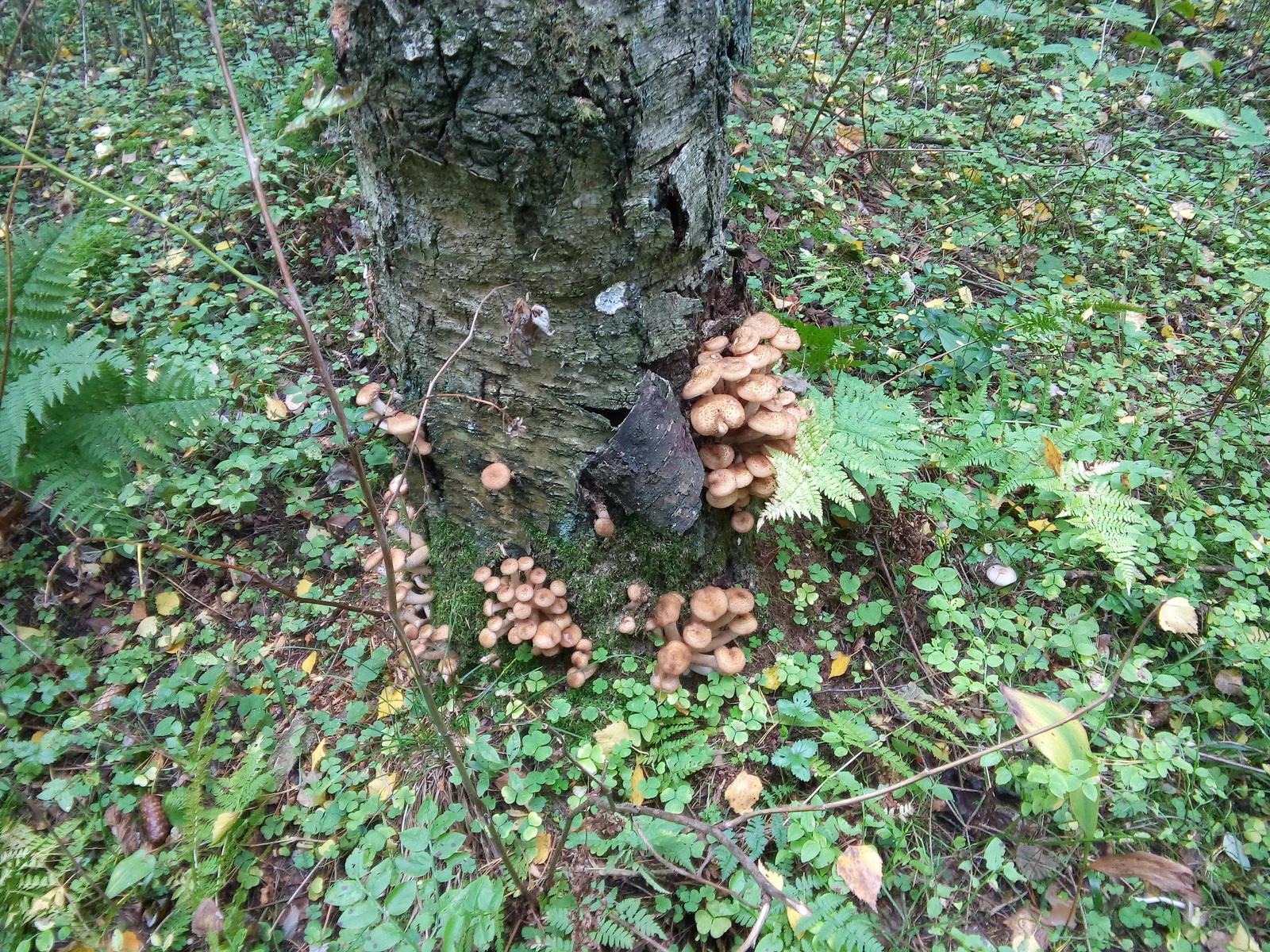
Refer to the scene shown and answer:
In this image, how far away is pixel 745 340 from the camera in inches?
→ 119

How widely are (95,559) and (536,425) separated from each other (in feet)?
9.54

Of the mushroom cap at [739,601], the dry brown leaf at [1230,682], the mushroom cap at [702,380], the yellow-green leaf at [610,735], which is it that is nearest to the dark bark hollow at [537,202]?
the mushroom cap at [702,380]

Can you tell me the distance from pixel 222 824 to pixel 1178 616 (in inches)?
160

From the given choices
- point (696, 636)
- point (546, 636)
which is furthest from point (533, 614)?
point (696, 636)

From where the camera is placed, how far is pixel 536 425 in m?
2.92

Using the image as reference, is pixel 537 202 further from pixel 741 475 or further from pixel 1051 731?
pixel 1051 731

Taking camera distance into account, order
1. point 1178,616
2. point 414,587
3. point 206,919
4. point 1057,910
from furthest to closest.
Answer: point 414,587 < point 1178,616 < point 206,919 < point 1057,910

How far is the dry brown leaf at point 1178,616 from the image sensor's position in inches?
117

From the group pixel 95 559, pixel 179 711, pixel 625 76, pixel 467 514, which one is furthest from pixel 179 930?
pixel 625 76

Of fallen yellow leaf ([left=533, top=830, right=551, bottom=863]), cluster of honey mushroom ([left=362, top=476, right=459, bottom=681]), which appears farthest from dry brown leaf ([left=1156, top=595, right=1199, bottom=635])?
cluster of honey mushroom ([left=362, top=476, right=459, bottom=681])

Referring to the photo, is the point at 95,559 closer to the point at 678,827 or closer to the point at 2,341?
the point at 2,341

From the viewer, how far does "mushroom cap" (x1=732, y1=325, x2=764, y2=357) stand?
3.00 m

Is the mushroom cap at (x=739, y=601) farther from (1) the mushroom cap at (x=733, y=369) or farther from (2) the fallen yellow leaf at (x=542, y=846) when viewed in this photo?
(2) the fallen yellow leaf at (x=542, y=846)

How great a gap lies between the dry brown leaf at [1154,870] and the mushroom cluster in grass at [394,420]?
3.11 metres
